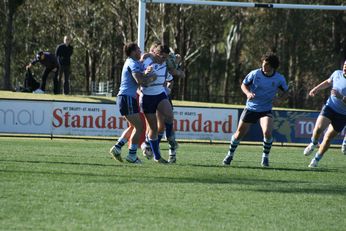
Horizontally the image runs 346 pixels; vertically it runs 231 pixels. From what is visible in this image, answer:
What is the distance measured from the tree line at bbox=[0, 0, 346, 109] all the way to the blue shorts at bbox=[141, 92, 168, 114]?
121 feet

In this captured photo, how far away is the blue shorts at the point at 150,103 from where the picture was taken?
49.9ft

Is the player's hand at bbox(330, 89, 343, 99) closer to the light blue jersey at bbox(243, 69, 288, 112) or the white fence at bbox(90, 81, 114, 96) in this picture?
the light blue jersey at bbox(243, 69, 288, 112)

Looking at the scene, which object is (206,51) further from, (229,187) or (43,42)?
(229,187)

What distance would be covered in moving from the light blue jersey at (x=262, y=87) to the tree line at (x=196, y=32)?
3650 centimetres

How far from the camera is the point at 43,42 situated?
225ft

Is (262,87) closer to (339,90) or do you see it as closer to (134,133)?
(339,90)

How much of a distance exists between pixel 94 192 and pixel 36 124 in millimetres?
15738

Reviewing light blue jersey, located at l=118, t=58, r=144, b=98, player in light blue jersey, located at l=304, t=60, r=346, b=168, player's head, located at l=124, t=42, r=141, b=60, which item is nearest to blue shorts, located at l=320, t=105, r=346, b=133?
player in light blue jersey, located at l=304, t=60, r=346, b=168

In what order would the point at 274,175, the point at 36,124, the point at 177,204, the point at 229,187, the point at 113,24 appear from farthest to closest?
the point at 113,24 < the point at 36,124 < the point at 274,175 < the point at 229,187 < the point at 177,204

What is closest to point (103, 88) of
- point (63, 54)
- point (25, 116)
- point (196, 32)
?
point (196, 32)

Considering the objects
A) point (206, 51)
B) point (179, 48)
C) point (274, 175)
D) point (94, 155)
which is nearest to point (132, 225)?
point (274, 175)

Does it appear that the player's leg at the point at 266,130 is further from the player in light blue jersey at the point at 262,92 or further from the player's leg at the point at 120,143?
the player's leg at the point at 120,143

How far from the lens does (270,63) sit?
15.4 metres

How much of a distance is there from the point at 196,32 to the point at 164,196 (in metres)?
53.8
